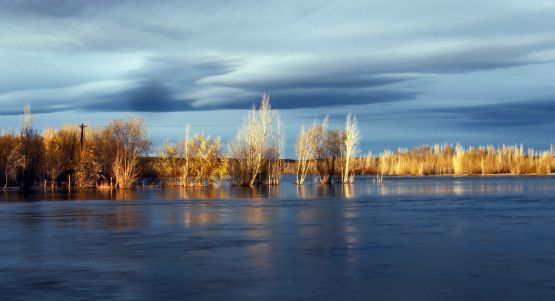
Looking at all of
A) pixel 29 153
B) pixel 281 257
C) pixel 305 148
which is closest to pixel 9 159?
pixel 29 153

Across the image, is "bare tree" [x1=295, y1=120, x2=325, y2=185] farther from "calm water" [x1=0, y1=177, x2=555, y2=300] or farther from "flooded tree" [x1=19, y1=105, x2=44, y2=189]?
"calm water" [x1=0, y1=177, x2=555, y2=300]

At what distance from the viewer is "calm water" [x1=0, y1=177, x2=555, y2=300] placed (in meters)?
9.99

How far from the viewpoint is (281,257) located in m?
13.3

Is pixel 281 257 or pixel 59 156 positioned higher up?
pixel 59 156

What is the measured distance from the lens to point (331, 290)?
32.7ft

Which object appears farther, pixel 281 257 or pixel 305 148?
pixel 305 148

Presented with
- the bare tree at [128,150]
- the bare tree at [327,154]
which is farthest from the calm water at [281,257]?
the bare tree at [327,154]

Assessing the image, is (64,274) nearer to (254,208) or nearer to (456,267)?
(456,267)

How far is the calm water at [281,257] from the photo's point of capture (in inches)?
393

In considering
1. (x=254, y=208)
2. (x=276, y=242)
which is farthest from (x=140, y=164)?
(x=276, y=242)

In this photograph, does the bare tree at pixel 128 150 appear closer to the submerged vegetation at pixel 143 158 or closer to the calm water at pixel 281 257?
the submerged vegetation at pixel 143 158

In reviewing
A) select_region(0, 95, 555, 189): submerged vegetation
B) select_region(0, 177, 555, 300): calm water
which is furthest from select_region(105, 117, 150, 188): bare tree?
select_region(0, 177, 555, 300): calm water

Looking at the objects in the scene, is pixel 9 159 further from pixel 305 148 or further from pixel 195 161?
pixel 305 148

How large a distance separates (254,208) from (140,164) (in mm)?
32913
